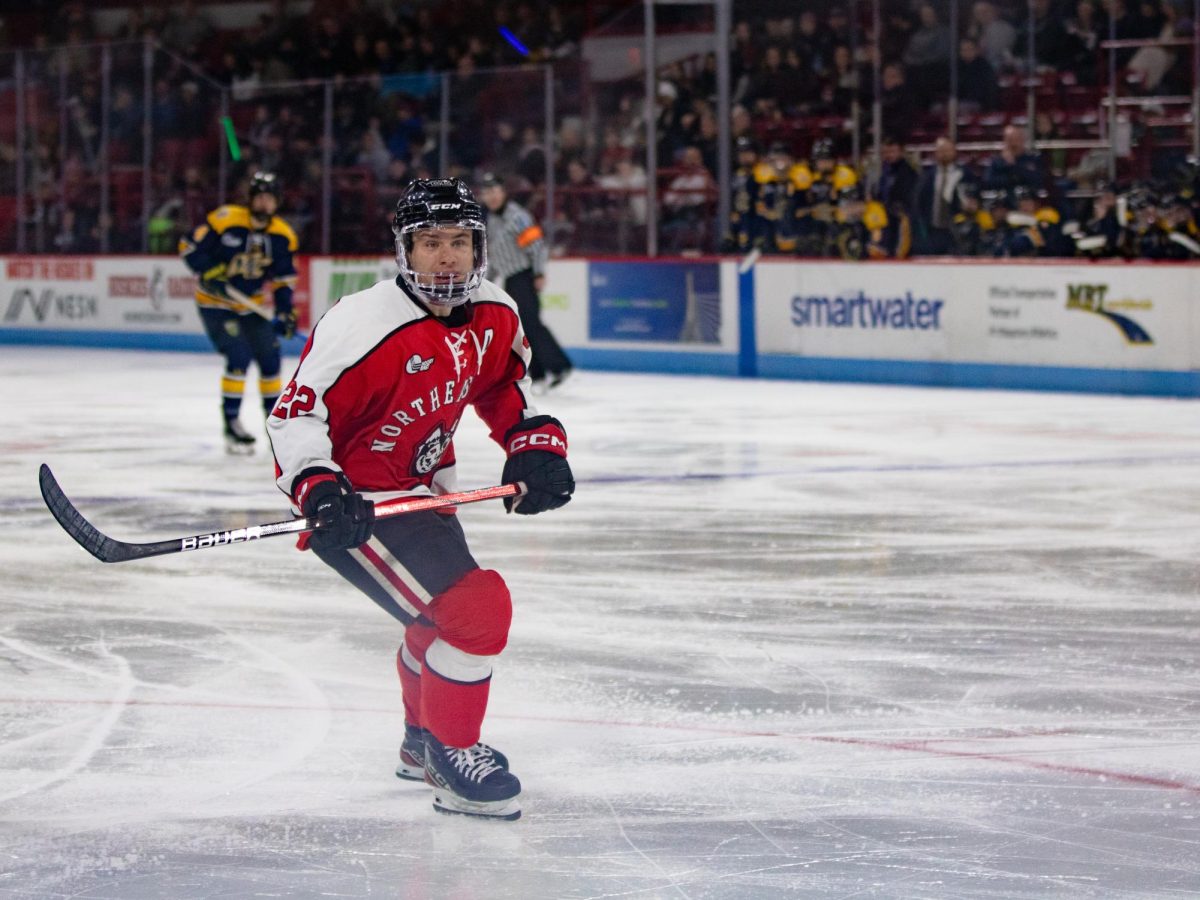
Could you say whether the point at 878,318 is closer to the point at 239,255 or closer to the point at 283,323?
the point at 283,323

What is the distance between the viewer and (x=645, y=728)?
4.05 m

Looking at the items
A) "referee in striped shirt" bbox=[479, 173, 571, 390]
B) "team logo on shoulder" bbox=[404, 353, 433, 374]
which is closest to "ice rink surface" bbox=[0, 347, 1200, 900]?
"team logo on shoulder" bbox=[404, 353, 433, 374]

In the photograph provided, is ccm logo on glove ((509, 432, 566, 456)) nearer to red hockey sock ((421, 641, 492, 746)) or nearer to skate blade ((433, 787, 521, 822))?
red hockey sock ((421, 641, 492, 746))

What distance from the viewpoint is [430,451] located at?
3477 millimetres

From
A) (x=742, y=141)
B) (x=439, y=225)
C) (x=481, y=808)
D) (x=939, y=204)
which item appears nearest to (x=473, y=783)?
(x=481, y=808)

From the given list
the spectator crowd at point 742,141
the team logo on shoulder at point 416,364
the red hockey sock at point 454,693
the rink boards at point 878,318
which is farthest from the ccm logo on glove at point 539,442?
the spectator crowd at point 742,141

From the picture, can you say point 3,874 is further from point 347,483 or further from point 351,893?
point 347,483

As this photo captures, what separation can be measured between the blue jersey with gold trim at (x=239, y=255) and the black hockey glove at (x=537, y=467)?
6.09m

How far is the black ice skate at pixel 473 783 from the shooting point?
3.38 metres

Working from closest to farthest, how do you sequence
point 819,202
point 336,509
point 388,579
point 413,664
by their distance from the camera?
1. point 336,509
2. point 388,579
3. point 413,664
4. point 819,202

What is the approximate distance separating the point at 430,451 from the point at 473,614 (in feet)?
1.10

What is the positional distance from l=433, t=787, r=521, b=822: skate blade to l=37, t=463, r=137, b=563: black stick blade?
682 mm

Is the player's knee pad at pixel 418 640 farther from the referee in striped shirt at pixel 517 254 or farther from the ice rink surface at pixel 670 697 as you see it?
the referee in striped shirt at pixel 517 254

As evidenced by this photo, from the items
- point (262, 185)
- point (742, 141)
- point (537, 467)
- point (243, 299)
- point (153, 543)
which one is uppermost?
point (742, 141)
